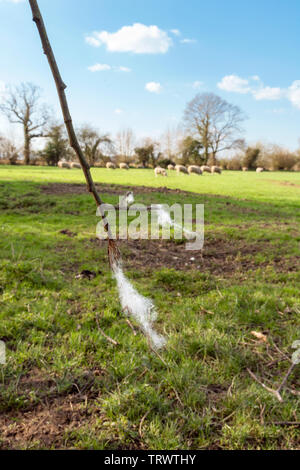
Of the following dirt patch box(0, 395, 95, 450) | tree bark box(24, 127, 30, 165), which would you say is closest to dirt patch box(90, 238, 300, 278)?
dirt patch box(0, 395, 95, 450)

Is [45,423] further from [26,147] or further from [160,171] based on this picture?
[26,147]

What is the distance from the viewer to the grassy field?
6.94 feet

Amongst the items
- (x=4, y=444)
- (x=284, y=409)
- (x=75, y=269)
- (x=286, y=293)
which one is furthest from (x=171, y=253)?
(x=4, y=444)

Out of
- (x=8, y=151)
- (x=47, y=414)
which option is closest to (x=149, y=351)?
(x=47, y=414)

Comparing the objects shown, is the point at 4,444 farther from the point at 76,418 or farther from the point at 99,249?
the point at 99,249

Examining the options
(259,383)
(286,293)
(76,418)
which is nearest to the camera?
(76,418)

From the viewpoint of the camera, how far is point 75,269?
16.3 feet

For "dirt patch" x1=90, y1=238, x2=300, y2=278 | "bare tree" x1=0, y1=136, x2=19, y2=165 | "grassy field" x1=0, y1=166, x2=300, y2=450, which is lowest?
"grassy field" x1=0, y1=166, x2=300, y2=450

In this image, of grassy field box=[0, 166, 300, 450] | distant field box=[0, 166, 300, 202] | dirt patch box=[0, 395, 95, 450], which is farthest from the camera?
distant field box=[0, 166, 300, 202]

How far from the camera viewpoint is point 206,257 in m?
5.95

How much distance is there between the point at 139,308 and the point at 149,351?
0.91m

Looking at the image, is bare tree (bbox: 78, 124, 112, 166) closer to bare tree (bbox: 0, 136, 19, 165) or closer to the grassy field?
bare tree (bbox: 0, 136, 19, 165)

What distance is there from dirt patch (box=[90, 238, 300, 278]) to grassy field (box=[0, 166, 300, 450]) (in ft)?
0.12
